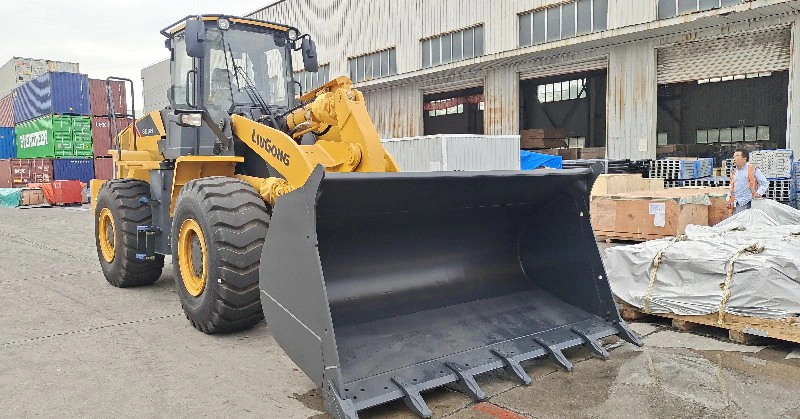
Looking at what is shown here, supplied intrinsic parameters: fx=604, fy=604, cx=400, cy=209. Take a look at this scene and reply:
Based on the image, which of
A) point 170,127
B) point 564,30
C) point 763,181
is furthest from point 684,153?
point 170,127

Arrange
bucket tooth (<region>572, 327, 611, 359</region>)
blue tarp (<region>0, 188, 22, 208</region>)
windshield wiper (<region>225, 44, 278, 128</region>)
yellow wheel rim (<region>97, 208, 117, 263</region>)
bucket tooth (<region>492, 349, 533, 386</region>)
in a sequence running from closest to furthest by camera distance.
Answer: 1. bucket tooth (<region>492, 349, 533, 386</region>)
2. bucket tooth (<region>572, 327, 611, 359</region>)
3. windshield wiper (<region>225, 44, 278, 128</region>)
4. yellow wheel rim (<region>97, 208, 117, 263</region>)
5. blue tarp (<region>0, 188, 22, 208</region>)

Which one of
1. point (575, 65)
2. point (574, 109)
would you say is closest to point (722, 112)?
point (574, 109)

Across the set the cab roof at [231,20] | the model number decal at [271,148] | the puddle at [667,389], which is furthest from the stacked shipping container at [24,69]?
the puddle at [667,389]

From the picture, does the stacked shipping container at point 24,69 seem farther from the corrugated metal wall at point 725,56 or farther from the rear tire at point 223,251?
the rear tire at point 223,251

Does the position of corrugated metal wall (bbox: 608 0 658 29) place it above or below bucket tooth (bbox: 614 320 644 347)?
above

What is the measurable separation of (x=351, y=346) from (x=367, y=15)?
22.1 metres

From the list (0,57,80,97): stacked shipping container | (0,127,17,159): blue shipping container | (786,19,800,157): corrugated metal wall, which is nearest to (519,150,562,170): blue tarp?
(786,19,800,157): corrugated metal wall

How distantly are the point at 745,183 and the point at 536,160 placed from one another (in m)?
8.73

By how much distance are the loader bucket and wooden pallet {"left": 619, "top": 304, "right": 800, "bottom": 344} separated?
0.86 m

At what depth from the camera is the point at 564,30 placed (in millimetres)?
17656

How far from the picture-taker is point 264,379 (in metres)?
4.14

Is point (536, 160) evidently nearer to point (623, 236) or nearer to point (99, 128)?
point (623, 236)

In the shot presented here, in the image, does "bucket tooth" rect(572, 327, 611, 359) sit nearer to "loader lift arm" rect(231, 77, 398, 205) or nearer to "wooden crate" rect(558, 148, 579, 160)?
"loader lift arm" rect(231, 77, 398, 205)

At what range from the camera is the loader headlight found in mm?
5664
